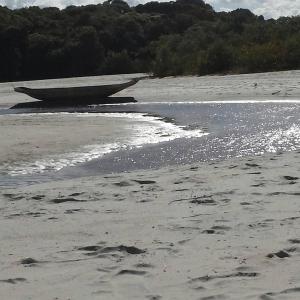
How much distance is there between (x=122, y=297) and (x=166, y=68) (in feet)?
110

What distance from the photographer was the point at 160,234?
4.88 m

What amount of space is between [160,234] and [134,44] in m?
56.0

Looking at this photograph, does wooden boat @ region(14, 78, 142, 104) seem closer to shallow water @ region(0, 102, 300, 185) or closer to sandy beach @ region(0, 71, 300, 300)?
shallow water @ region(0, 102, 300, 185)

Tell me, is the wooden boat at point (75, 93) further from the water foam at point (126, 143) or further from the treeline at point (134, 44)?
the treeline at point (134, 44)

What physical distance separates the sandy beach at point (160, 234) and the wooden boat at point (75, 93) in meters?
16.0

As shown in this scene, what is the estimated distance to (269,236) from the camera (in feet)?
15.1

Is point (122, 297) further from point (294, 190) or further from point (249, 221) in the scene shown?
point (294, 190)

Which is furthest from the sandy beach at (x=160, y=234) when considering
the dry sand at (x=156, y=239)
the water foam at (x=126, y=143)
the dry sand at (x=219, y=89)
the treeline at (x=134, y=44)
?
the treeline at (x=134, y=44)

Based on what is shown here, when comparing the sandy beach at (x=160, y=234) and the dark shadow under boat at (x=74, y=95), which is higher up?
the dark shadow under boat at (x=74, y=95)

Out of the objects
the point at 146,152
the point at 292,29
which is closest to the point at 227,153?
the point at 146,152

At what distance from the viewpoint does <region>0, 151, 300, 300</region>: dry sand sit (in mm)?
3732

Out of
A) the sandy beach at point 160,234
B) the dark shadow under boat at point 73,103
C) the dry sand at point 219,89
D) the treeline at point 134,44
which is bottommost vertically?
the sandy beach at point 160,234

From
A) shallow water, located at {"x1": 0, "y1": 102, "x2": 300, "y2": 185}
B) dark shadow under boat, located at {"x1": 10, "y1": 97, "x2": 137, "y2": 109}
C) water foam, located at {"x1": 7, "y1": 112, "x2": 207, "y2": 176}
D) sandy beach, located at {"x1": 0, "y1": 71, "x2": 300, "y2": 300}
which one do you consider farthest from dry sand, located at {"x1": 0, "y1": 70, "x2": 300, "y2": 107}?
sandy beach, located at {"x1": 0, "y1": 71, "x2": 300, "y2": 300}

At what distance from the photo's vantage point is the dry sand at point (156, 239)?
373 cm
